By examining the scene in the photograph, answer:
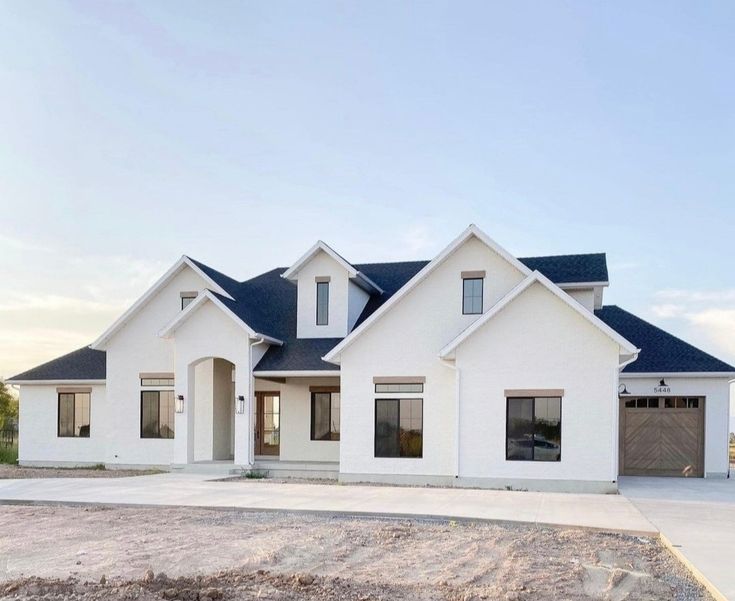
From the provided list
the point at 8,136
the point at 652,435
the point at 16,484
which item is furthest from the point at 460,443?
the point at 8,136

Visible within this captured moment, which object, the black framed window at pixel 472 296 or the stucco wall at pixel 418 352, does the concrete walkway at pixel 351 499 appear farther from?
the black framed window at pixel 472 296

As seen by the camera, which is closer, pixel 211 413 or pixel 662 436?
pixel 662 436

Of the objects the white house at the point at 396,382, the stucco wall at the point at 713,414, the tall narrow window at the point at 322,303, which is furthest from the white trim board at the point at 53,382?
the stucco wall at the point at 713,414

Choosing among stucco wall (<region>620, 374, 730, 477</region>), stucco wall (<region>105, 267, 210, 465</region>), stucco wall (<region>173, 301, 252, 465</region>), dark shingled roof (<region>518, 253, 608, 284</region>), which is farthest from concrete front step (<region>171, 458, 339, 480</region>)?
stucco wall (<region>620, 374, 730, 477</region>)

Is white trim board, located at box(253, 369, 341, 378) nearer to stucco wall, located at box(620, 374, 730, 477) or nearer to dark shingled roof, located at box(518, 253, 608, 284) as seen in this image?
dark shingled roof, located at box(518, 253, 608, 284)

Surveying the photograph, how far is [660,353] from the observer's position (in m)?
20.7

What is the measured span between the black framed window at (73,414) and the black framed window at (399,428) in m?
10.7

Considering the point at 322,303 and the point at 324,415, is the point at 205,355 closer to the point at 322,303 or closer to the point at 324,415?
the point at 322,303

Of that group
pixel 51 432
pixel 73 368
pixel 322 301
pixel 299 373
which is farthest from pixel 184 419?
pixel 51 432

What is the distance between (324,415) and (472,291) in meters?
6.17

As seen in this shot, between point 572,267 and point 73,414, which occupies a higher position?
point 572,267

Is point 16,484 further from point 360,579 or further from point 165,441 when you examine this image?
point 360,579

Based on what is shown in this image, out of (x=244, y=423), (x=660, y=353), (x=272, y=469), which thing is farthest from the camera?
(x=660, y=353)

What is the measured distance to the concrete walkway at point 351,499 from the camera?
12.1 m
